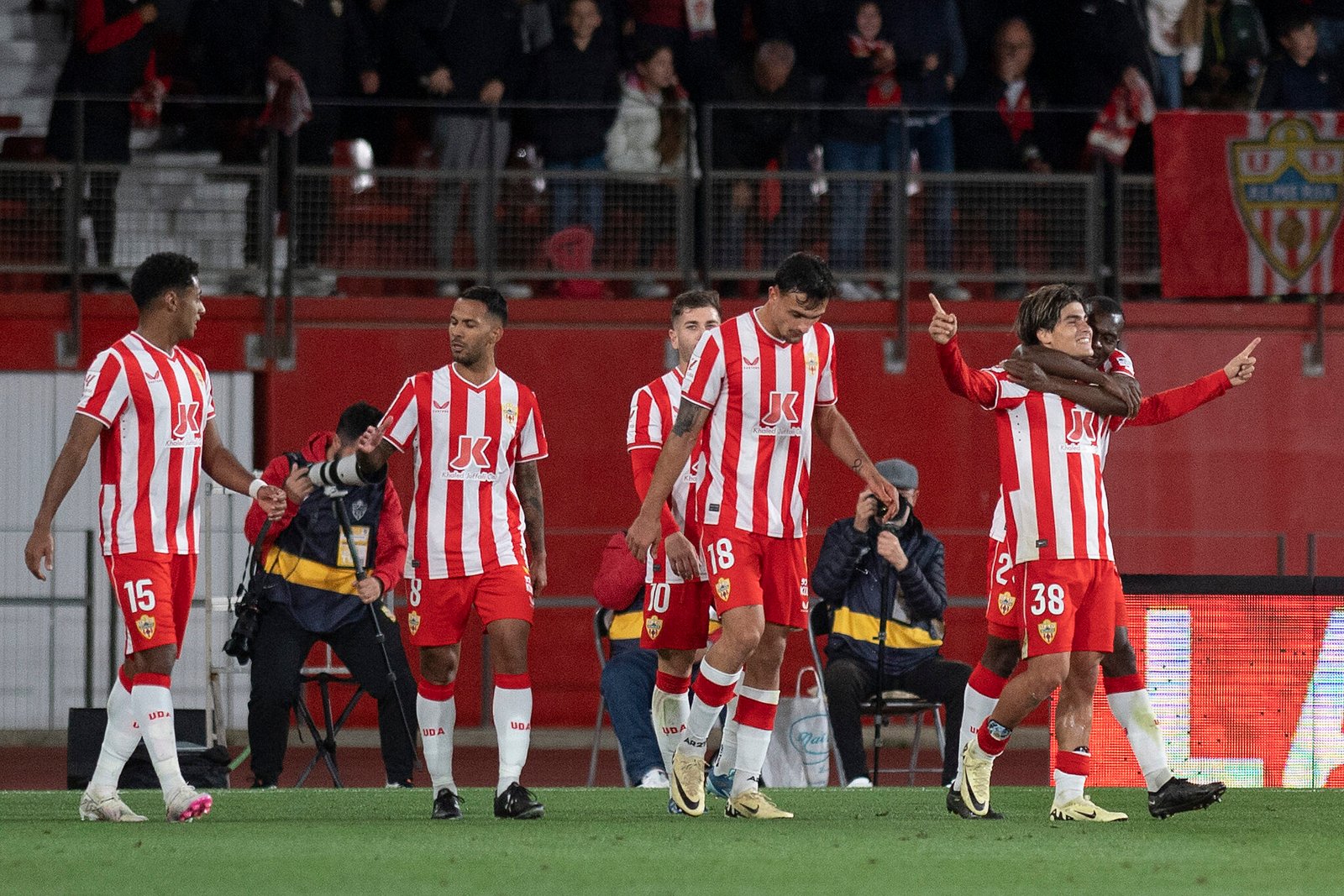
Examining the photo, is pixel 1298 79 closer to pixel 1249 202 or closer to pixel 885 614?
pixel 1249 202

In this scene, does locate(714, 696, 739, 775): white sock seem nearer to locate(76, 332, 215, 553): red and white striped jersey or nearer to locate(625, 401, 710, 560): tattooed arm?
locate(625, 401, 710, 560): tattooed arm

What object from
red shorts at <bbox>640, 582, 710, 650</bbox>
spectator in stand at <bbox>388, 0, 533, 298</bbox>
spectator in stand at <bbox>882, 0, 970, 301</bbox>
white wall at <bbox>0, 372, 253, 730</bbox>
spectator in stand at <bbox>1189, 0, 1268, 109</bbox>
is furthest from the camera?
spectator in stand at <bbox>1189, 0, 1268, 109</bbox>

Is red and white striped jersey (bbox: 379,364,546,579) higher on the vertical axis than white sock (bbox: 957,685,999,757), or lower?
higher

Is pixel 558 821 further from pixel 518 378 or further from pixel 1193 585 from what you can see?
pixel 518 378

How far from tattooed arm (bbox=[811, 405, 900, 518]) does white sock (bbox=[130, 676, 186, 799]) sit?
9.04 ft

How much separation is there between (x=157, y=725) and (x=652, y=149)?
787 centimetres

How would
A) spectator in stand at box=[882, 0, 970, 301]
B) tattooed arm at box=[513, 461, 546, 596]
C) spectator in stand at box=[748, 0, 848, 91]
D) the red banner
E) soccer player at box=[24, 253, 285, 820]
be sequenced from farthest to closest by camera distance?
spectator in stand at box=[748, 0, 848, 91], spectator in stand at box=[882, 0, 970, 301], the red banner, tattooed arm at box=[513, 461, 546, 596], soccer player at box=[24, 253, 285, 820]

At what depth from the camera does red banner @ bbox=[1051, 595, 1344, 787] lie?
942 cm

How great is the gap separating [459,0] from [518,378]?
2886 mm

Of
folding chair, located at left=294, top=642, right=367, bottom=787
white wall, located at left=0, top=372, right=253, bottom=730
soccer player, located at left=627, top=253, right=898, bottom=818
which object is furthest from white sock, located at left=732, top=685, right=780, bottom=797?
white wall, located at left=0, top=372, right=253, bottom=730

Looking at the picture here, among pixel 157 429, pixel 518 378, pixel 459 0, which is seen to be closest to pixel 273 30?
pixel 459 0

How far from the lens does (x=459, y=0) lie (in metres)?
14.4

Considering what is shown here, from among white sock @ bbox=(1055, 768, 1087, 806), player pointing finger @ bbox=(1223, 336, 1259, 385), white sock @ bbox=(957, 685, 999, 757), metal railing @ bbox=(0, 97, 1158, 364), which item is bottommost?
white sock @ bbox=(1055, 768, 1087, 806)

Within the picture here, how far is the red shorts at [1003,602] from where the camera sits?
7.55 m
